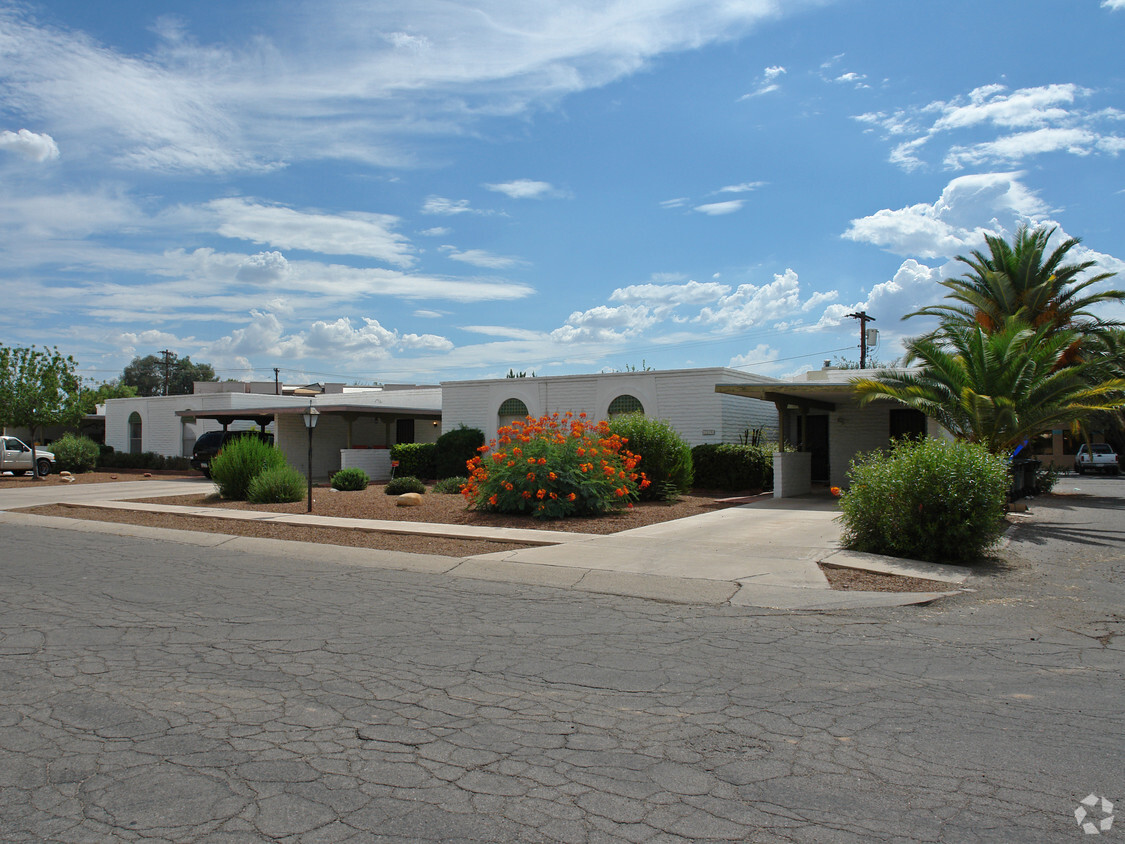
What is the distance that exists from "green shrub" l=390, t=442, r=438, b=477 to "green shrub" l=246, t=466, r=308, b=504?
7.10 meters

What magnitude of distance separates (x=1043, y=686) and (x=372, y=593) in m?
6.41

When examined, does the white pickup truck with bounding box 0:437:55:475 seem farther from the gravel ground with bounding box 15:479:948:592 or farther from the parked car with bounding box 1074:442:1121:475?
the parked car with bounding box 1074:442:1121:475

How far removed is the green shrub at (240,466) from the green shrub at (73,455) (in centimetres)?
1749

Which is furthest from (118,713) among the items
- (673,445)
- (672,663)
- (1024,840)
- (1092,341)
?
(1092,341)

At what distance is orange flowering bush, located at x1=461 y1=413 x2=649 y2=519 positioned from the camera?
49.5 feet

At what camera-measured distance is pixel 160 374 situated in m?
89.1

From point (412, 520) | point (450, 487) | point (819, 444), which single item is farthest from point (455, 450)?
point (819, 444)

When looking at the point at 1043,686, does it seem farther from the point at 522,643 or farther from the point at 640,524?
the point at 640,524

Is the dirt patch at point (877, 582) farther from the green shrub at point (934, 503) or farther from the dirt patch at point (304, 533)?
the dirt patch at point (304, 533)

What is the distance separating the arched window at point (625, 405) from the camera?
81.9 feet

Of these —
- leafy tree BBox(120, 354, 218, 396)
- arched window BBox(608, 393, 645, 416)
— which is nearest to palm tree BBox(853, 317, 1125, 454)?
arched window BBox(608, 393, 645, 416)

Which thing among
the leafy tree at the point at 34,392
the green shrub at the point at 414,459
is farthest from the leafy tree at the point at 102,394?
the green shrub at the point at 414,459

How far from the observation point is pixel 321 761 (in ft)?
13.5
